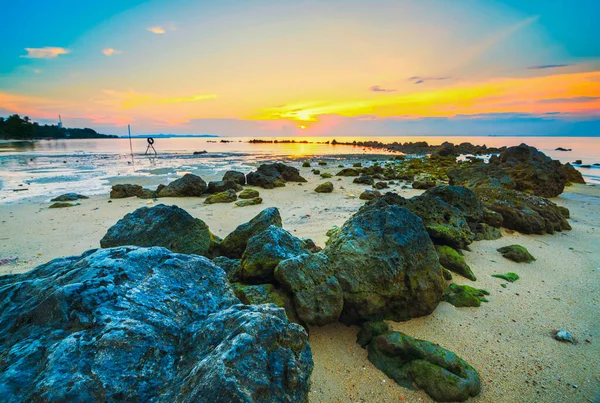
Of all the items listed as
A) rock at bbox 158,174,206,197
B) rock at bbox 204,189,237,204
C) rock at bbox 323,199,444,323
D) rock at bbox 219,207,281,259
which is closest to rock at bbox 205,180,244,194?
rock at bbox 158,174,206,197

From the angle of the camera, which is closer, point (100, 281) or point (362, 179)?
point (100, 281)

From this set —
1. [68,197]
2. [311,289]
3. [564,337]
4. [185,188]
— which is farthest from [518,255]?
[68,197]

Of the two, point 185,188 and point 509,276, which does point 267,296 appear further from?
point 185,188

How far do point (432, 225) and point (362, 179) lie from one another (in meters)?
12.4

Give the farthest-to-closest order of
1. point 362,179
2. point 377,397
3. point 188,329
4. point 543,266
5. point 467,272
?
point 362,179, point 543,266, point 467,272, point 377,397, point 188,329

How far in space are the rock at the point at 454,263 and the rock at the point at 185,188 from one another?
1206 cm

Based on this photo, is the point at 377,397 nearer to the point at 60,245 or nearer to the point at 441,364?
the point at 441,364

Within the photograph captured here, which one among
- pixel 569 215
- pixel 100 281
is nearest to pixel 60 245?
pixel 100 281

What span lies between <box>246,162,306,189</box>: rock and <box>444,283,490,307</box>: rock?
42.9 feet

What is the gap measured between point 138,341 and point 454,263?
599 centimetres

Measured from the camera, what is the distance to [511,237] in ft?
27.1

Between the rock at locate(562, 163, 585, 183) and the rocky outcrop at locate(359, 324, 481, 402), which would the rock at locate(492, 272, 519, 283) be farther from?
the rock at locate(562, 163, 585, 183)

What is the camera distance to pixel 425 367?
132 inches

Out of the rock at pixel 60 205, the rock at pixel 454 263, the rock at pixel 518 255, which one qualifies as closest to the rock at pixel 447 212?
the rock at pixel 454 263
